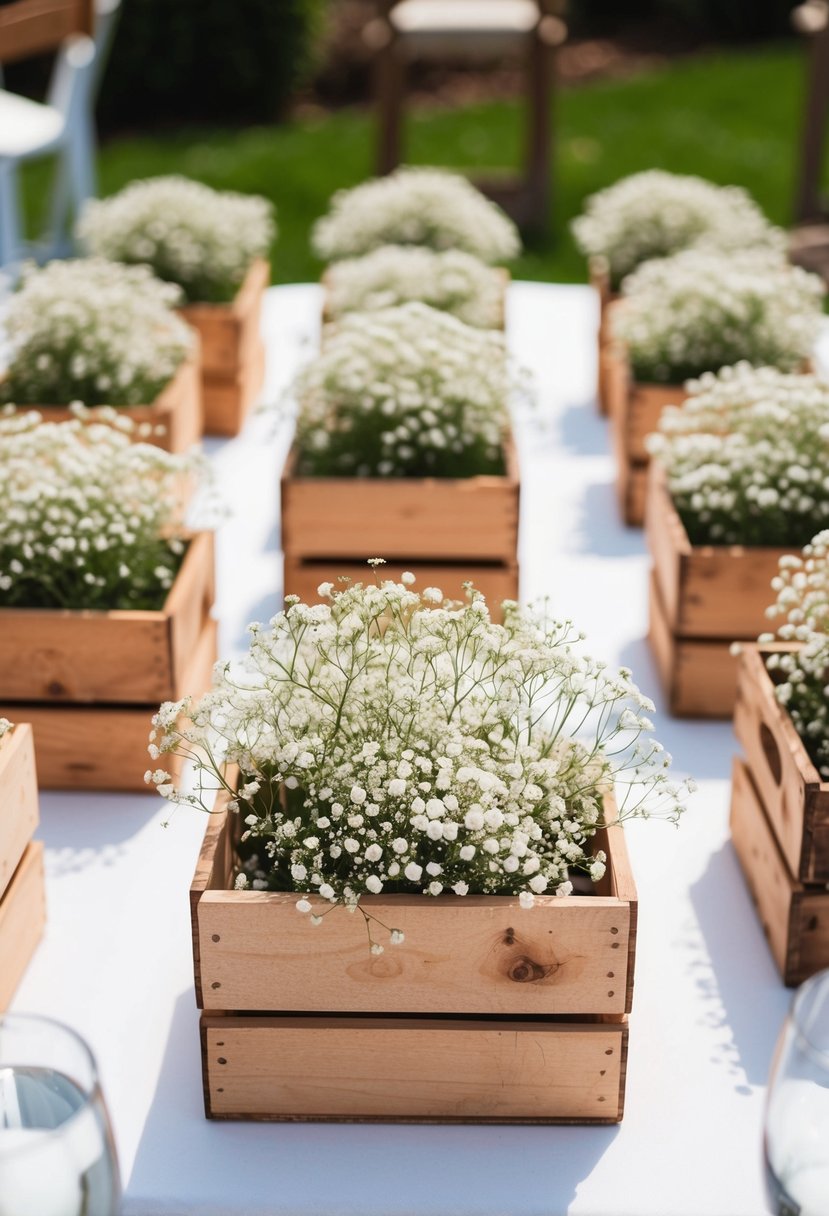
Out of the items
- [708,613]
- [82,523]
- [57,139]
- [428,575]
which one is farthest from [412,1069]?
[57,139]

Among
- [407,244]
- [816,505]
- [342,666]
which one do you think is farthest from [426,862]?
[407,244]

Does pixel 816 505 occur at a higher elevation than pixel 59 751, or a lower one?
higher

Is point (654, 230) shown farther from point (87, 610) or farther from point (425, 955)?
point (425, 955)

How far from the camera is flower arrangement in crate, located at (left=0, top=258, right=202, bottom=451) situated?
11.3 ft

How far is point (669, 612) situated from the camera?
2.82m

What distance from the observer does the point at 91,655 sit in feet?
8.16

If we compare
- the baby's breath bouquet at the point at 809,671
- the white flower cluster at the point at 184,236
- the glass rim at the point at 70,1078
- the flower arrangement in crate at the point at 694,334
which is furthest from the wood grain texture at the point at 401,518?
the glass rim at the point at 70,1078

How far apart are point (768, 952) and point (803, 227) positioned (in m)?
5.58

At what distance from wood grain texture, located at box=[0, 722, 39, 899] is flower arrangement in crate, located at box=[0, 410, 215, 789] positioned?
1.29 ft

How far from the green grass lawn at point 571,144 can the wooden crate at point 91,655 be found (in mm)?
5703

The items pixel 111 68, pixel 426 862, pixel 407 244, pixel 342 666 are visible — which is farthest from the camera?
pixel 111 68

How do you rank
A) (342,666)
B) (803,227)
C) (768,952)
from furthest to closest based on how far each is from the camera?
(803,227) → (768,952) → (342,666)

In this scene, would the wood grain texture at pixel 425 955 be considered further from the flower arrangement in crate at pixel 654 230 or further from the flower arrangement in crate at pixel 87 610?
the flower arrangement in crate at pixel 654 230

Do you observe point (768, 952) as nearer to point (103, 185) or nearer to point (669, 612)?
point (669, 612)
